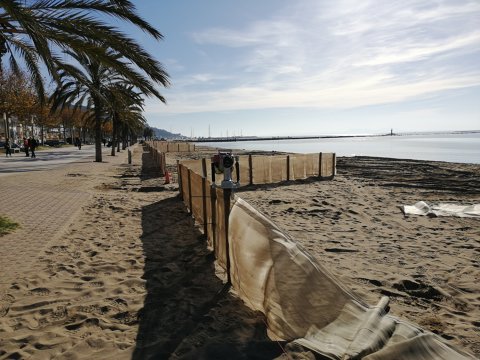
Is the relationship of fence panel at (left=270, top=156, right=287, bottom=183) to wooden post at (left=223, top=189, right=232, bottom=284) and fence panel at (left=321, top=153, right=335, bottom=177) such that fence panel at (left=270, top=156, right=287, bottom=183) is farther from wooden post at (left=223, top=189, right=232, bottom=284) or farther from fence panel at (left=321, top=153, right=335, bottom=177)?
wooden post at (left=223, top=189, right=232, bottom=284)

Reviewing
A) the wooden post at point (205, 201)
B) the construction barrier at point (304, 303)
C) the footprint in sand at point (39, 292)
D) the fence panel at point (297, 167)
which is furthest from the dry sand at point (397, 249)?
the footprint in sand at point (39, 292)

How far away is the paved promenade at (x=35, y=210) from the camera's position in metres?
5.89

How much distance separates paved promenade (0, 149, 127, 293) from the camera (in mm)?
5887

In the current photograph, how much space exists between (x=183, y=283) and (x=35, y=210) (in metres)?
6.18

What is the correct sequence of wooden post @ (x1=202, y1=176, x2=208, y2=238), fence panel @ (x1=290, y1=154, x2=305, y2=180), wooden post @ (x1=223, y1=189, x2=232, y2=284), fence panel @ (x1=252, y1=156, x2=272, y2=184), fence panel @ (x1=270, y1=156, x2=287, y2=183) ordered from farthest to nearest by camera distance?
fence panel @ (x1=290, y1=154, x2=305, y2=180), fence panel @ (x1=270, y1=156, x2=287, y2=183), fence panel @ (x1=252, y1=156, x2=272, y2=184), wooden post @ (x1=202, y1=176, x2=208, y2=238), wooden post @ (x1=223, y1=189, x2=232, y2=284)

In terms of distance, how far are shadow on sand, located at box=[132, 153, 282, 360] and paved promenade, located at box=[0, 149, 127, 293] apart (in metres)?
1.88

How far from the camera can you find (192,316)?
4145 millimetres

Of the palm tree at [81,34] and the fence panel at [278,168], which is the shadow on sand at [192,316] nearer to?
the palm tree at [81,34]

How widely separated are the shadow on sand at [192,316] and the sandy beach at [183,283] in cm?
1

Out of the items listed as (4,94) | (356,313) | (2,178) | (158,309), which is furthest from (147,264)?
(4,94)

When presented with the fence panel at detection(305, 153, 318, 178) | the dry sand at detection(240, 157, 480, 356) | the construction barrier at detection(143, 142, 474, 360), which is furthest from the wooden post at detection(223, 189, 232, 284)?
the fence panel at detection(305, 153, 318, 178)

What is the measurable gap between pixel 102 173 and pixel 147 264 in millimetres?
14638

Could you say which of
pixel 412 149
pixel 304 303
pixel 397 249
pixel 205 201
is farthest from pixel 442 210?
pixel 412 149

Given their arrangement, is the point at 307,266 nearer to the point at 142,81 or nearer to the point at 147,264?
the point at 147,264
